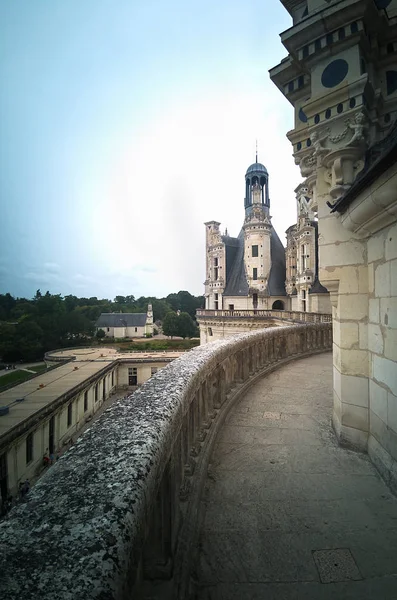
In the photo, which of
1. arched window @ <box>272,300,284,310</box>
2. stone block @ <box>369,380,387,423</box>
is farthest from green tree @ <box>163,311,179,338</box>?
stone block @ <box>369,380,387,423</box>

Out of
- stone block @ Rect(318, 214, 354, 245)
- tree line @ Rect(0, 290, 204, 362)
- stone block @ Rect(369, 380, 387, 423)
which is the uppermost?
stone block @ Rect(318, 214, 354, 245)

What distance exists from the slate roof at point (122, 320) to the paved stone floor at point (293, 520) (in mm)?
66596

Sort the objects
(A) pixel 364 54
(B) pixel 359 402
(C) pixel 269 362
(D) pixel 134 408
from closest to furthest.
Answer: (D) pixel 134 408
(B) pixel 359 402
(A) pixel 364 54
(C) pixel 269 362

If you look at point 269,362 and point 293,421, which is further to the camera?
point 269,362

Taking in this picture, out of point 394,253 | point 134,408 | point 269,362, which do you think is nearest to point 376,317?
point 394,253

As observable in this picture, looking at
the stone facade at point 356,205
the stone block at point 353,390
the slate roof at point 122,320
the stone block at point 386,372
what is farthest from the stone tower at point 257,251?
the slate roof at point 122,320

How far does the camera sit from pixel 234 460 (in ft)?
10.8

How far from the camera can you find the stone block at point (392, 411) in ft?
9.69

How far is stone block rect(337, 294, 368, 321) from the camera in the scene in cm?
374

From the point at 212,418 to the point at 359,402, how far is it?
1837mm

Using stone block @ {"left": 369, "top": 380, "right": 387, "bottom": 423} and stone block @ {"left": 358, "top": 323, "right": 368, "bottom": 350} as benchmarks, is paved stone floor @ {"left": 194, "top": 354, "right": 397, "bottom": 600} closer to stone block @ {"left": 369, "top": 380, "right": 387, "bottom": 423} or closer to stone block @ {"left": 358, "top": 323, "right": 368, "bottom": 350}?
stone block @ {"left": 369, "top": 380, "right": 387, "bottom": 423}

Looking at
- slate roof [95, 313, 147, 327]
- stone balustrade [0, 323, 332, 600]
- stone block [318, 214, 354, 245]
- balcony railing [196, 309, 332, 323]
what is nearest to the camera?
stone balustrade [0, 323, 332, 600]

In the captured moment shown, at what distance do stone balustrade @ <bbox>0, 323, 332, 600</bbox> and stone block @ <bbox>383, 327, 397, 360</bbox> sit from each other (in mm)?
1954

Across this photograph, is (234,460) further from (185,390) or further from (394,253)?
(394,253)
